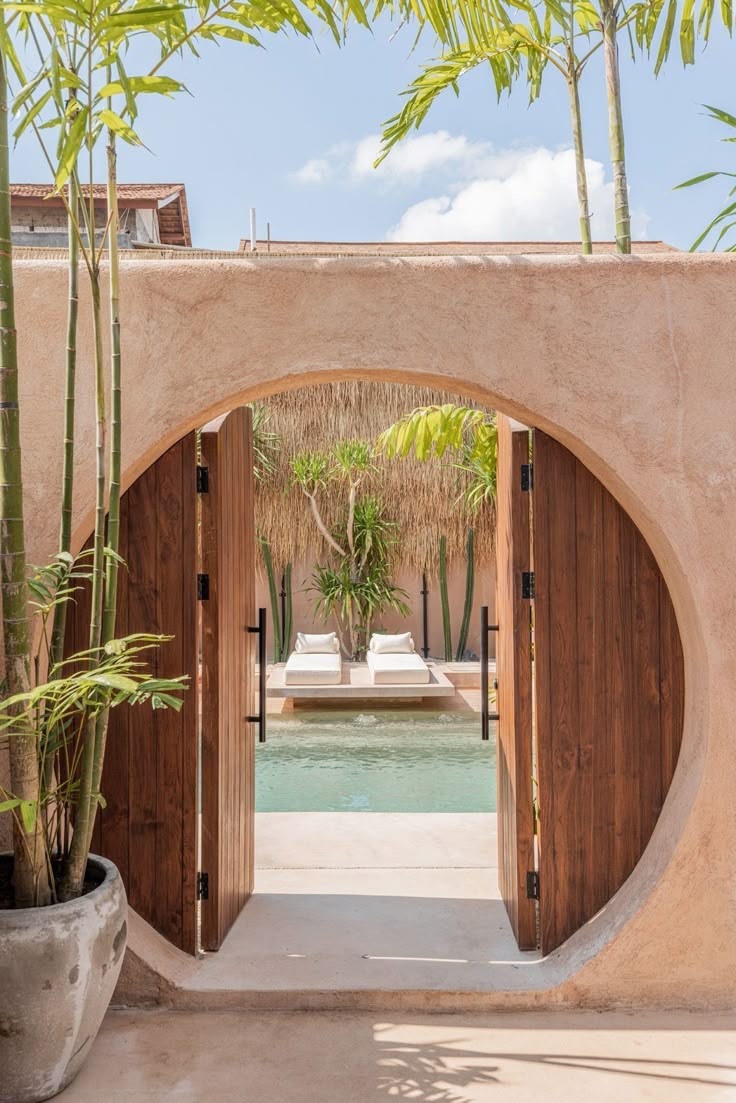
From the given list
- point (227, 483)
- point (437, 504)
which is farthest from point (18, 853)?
point (437, 504)

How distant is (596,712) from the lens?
316 centimetres

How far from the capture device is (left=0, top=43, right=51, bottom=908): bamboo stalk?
7.64 ft

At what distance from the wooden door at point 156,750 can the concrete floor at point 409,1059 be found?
0.41m

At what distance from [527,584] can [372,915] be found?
1.59m

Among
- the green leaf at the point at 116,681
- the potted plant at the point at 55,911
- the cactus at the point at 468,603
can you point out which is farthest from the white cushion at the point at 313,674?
the green leaf at the point at 116,681

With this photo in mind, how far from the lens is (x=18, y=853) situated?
244 centimetres

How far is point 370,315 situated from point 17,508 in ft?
4.44

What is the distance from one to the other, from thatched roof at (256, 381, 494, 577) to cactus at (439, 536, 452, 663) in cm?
9

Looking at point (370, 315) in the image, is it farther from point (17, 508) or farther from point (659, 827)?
point (659, 827)

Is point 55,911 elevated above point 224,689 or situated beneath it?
situated beneath

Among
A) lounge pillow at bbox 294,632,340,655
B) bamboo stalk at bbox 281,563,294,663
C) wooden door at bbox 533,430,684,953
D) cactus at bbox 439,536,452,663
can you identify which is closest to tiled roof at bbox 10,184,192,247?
bamboo stalk at bbox 281,563,294,663

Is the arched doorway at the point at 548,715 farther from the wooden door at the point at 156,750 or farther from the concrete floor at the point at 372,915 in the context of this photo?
the concrete floor at the point at 372,915

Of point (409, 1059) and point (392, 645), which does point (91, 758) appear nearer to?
point (409, 1059)

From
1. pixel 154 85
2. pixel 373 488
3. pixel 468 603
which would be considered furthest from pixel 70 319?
pixel 468 603
